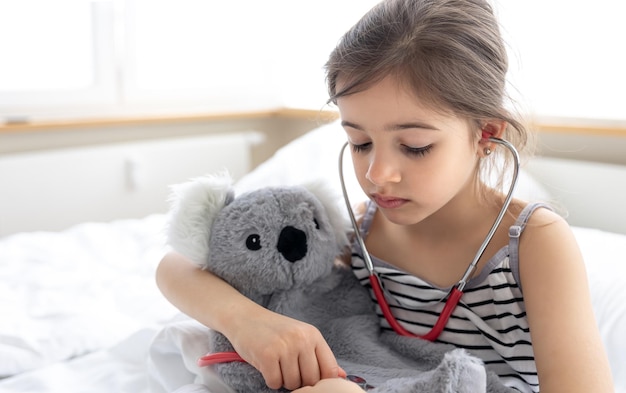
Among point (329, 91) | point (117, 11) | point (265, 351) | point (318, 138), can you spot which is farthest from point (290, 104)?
point (265, 351)

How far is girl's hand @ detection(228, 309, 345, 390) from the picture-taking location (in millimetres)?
786

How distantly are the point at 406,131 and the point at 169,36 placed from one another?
1979 mm

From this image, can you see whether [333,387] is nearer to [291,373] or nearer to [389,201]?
[291,373]

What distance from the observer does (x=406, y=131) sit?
2.81ft

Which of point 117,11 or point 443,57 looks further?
point 117,11

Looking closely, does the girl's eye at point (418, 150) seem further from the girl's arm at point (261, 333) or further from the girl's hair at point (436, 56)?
the girl's arm at point (261, 333)

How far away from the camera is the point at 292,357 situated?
0.79 m

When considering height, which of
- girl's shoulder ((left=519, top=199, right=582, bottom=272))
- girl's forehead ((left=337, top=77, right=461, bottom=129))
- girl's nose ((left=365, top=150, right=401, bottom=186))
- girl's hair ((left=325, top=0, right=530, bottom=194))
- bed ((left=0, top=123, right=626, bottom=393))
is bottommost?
bed ((left=0, top=123, right=626, bottom=393))

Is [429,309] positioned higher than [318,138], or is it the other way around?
[318,138]

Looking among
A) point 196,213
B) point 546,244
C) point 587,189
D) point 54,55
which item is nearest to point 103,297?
point 196,213

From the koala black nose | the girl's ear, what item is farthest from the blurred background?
the koala black nose

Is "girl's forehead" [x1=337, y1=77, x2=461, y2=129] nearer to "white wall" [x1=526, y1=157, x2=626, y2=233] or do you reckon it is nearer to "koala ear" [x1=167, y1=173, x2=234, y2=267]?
"koala ear" [x1=167, y1=173, x2=234, y2=267]

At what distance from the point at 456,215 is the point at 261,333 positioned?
37 cm

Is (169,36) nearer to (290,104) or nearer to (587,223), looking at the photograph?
(290,104)
